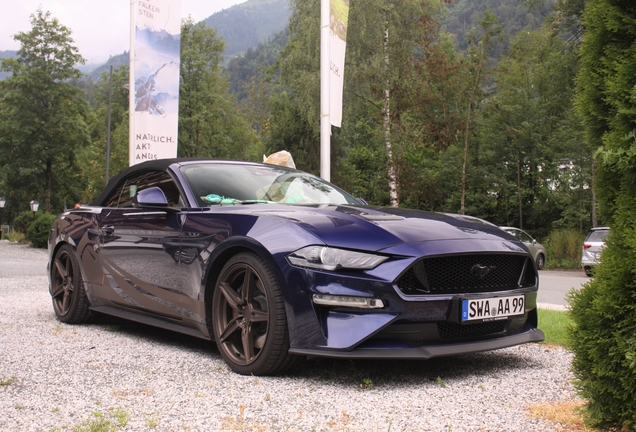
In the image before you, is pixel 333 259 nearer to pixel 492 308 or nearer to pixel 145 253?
pixel 492 308

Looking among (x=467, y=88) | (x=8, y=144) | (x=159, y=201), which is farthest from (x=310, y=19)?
(x=159, y=201)

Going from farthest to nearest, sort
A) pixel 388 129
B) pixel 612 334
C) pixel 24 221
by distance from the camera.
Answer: pixel 24 221, pixel 388 129, pixel 612 334

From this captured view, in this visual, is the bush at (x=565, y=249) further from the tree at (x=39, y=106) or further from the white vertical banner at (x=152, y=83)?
the tree at (x=39, y=106)

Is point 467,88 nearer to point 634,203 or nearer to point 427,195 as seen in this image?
point 427,195

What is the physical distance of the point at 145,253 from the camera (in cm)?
483

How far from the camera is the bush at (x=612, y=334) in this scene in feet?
8.00

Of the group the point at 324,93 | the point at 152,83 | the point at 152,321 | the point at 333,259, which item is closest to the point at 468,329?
the point at 333,259

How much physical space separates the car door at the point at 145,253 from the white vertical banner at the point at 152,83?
17.5 feet

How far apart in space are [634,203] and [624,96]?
0.41 metres

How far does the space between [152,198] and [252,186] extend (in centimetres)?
72

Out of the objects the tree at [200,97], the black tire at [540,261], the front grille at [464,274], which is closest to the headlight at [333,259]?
the front grille at [464,274]

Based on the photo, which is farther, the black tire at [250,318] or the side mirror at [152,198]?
the side mirror at [152,198]

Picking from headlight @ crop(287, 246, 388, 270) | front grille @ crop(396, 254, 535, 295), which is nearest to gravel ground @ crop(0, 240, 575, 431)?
front grille @ crop(396, 254, 535, 295)

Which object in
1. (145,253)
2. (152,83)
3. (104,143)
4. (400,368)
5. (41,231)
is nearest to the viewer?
(400,368)
